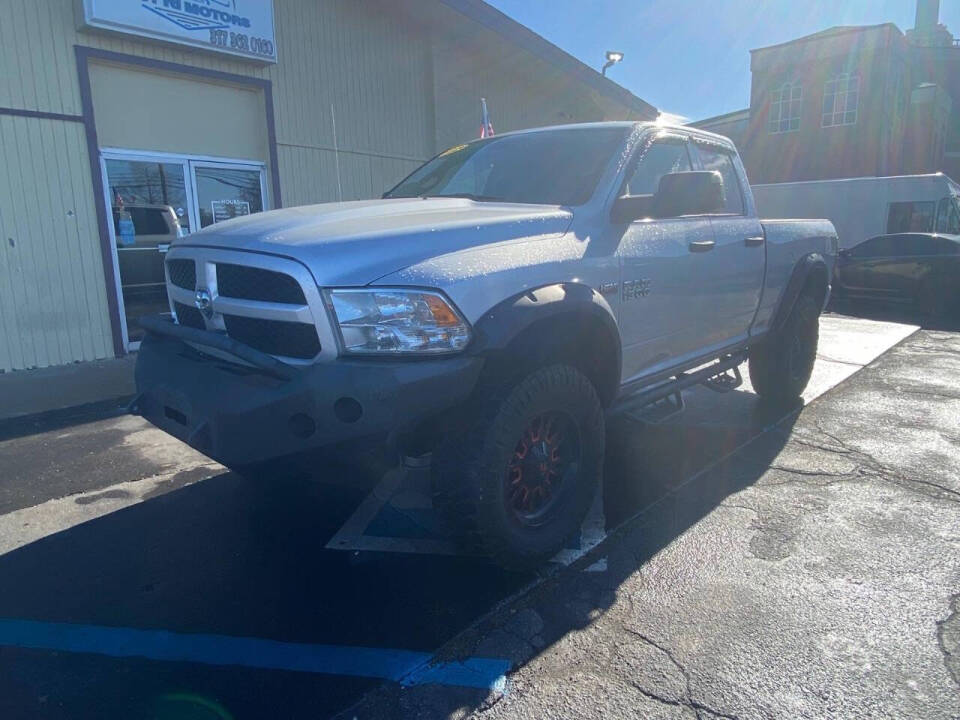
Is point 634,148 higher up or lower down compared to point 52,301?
higher up

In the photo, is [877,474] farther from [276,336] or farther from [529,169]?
[276,336]

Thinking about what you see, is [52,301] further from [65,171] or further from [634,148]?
[634,148]

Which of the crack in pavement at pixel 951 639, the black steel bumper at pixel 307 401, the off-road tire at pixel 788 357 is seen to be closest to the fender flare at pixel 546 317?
the black steel bumper at pixel 307 401

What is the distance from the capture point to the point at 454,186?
4.11m

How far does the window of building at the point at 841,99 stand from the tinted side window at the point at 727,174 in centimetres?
2955

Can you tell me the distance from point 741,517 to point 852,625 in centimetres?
101

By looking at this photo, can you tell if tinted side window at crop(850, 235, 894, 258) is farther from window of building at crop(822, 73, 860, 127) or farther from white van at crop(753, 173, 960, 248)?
window of building at crop(822, 73, 860, 127)

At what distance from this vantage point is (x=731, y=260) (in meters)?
4.45

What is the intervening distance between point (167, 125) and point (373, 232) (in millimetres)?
6788

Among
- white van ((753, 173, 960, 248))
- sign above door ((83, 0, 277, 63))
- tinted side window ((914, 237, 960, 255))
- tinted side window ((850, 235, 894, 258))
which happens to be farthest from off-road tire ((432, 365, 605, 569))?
white van ((753, 173, 960, 248))

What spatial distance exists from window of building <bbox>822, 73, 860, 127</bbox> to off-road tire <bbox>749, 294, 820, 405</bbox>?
2884 cm

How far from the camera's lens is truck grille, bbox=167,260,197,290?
10.5 feet

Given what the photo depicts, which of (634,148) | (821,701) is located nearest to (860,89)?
(634,148)

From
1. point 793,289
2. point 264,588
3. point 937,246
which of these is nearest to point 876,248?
point 937,246
